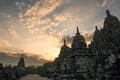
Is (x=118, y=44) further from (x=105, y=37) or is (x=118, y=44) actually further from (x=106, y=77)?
(x=106, y=77)

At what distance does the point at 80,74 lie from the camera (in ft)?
77.5

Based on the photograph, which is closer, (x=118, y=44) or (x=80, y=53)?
(x=80, y=53)

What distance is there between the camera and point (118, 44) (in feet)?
145

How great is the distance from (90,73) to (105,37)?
31.8 m

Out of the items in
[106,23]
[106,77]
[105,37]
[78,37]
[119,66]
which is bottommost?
[106,77]

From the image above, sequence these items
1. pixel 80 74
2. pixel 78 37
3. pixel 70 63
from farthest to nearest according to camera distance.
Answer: pixel 78 37 → pixel 70 63 → pixel 80 74

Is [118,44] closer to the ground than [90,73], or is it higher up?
higher up

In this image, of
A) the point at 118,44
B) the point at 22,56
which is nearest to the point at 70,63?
the point at 118,44

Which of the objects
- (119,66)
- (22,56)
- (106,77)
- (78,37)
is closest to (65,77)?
(78,37)

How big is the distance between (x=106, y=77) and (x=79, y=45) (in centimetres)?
1475

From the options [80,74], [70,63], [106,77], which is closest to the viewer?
[106,77]

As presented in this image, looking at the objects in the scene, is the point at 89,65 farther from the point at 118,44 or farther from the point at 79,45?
the point at 118,44

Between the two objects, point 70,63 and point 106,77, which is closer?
point 106,77

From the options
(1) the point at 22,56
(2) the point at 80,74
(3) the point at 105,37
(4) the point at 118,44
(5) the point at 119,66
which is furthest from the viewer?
(1) the point at 22,56
